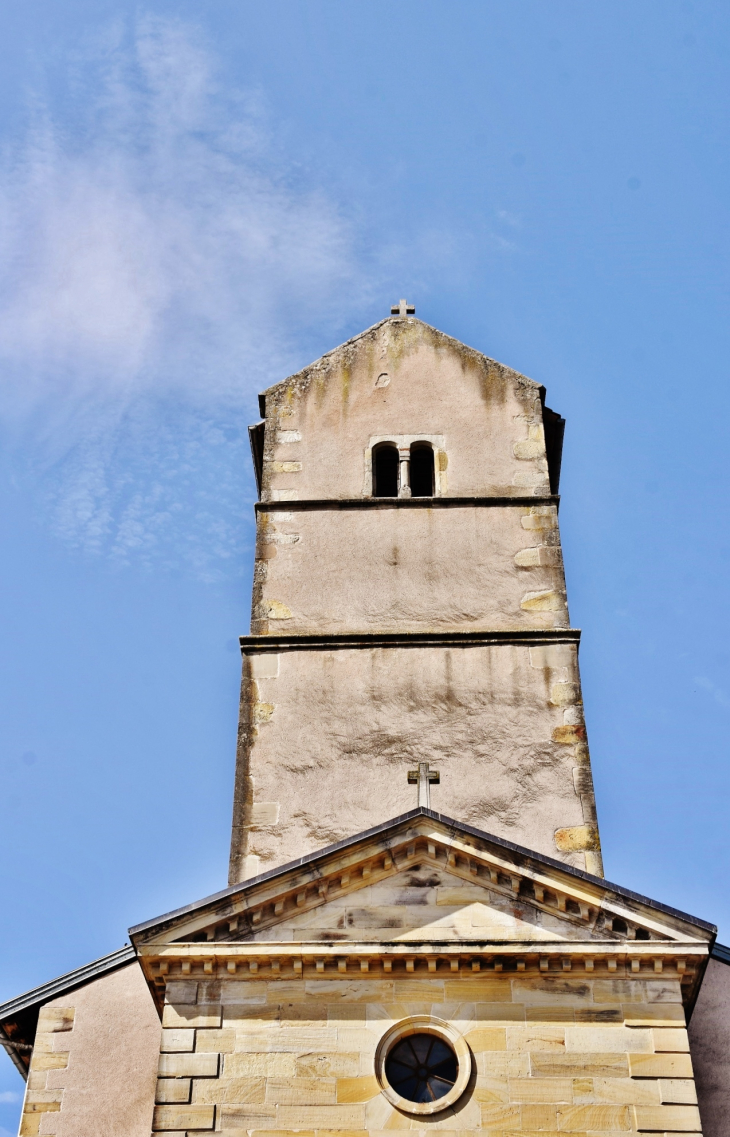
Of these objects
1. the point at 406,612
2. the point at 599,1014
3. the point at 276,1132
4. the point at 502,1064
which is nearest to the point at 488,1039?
the point at 502,1064

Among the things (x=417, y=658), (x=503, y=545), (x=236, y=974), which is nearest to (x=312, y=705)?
(x=417, y=658)

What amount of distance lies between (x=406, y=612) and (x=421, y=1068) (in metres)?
5.74

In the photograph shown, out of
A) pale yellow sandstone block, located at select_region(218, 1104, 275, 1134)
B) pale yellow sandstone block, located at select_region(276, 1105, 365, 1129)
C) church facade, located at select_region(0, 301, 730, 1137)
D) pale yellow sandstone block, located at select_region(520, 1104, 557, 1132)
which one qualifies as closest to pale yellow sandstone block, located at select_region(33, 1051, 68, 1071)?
church facade, located at select_region(0, 301, 730, 1137)

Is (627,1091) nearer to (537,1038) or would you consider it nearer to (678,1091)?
(678,1091)

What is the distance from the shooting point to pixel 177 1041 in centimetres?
1072

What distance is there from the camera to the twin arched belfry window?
16.9 metres

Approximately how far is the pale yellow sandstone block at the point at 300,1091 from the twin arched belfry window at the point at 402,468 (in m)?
7.81

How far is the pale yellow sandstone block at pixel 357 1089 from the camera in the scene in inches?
412

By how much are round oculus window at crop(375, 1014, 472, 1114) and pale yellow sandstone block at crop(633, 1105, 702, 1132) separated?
1273mm

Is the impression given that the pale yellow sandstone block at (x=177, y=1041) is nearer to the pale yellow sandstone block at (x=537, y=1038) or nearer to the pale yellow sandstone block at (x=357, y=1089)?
the pale yellow sandstone block at (x=357, y=1089)

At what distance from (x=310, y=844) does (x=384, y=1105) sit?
3502mm

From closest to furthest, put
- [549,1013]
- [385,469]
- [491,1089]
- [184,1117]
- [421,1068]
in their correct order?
[184,1117], [491,1089], [421,1068], [549,1013], [385,469]

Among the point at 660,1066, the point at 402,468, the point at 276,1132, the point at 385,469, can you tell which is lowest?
the point at 276,1132

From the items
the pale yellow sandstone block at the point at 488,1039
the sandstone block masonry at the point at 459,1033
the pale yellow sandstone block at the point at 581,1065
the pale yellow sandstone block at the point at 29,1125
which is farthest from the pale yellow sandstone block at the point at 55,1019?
the pale yellow sandstone block at the point at 581,1065
